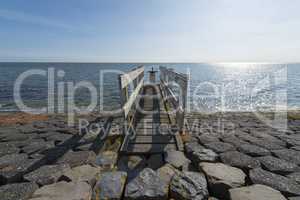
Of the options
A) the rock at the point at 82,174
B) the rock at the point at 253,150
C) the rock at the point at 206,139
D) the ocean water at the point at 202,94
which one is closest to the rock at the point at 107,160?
the rock at the point at 82,174

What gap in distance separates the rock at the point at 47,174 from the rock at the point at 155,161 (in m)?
1.09

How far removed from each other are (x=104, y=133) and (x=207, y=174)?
222 cm

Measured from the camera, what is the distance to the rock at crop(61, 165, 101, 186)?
205cm

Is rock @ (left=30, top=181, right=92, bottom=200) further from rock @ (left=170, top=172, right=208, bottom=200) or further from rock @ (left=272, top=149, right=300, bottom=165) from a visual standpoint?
rock @ (left=272, top=149, right=300, bottom=165)

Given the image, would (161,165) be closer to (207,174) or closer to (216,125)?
(207,174)

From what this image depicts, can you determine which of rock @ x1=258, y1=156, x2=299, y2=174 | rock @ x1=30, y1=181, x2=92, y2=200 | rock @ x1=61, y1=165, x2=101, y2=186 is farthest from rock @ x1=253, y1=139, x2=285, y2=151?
rock @ x1=30, y1=181, x2=92, y2=200

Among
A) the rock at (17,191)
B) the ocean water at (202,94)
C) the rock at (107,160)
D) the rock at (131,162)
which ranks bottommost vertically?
the rock at (17,191)

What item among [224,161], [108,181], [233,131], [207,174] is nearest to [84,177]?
[108,181]

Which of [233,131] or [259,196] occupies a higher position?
[233,131]

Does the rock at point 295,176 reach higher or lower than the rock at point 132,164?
higher

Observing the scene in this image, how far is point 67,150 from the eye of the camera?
289 cm

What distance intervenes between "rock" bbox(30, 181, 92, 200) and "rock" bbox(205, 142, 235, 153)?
1927 millimetres

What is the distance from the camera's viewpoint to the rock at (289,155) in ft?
8.14

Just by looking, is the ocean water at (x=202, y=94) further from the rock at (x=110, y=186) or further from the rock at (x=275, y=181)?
the rock at (x=110, y=186)
